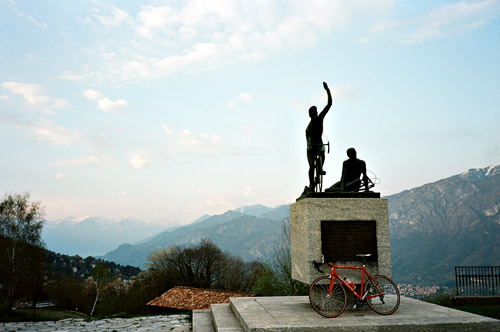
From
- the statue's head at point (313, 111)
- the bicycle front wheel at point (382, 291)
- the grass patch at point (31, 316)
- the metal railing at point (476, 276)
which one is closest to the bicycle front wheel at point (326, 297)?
the bicycle front wheel at point (382, 291)

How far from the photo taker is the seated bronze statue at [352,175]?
9.83 m

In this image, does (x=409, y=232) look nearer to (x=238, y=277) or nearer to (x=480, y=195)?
(x=480, y=195)

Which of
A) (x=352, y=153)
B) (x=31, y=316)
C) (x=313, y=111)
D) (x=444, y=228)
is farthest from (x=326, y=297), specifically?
(x=444, y=228)

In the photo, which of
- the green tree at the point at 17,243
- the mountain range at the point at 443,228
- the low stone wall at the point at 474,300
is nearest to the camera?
the low stone wall at the point at 474,300

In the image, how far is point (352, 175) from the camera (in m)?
9.92

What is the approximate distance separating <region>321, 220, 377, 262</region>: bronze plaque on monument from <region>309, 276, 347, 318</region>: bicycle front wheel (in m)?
0.58

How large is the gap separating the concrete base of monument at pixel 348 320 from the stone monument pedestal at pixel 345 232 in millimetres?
897

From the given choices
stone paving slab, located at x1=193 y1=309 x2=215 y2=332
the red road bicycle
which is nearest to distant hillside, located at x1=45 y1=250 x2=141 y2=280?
stone paving slab, located at x1=193 y1=309 x2=215 y2=332

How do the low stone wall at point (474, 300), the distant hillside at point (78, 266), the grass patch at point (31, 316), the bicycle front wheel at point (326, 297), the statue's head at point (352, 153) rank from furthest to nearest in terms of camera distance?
the distant hillside at point (78, 266) → the grass patch at point (31, 316) → the low stone wall at point (474, 300) → the statue's head at point (352, 153) → the bicycle front wheel at point (326, 297)

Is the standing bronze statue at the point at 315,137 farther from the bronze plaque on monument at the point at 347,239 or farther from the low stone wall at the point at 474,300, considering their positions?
the low stone wall at the point at 474,300

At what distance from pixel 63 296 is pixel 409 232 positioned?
127727mm

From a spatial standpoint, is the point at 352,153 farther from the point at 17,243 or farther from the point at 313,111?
the point at 17,243

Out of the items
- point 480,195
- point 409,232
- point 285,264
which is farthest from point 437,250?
point 285,264

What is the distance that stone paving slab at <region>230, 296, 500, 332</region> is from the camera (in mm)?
7367
